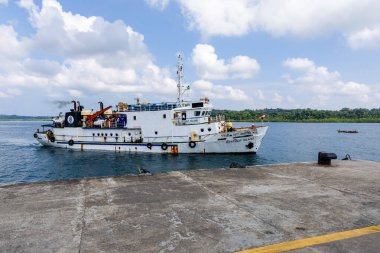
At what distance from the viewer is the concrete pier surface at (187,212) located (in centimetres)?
522

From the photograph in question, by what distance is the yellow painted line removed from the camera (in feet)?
16.1

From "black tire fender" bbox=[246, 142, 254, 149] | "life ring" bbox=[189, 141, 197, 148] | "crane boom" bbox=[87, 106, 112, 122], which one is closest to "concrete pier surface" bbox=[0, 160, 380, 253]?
"black tire fender" bbox=[246, 142, 254, 149]

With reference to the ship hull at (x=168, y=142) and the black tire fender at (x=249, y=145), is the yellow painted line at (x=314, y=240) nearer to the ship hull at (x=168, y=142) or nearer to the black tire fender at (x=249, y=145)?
the ship hull at (x=168, y=142)

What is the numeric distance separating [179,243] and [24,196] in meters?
5.99

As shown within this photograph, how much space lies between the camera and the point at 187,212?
684 centimetres

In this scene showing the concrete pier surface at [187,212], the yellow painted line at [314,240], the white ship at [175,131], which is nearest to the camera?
the yellow painted line at [314,240]

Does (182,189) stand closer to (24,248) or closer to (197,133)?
(24,248)

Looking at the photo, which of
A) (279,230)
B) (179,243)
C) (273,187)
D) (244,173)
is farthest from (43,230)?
(244,173)

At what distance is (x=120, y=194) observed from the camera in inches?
335

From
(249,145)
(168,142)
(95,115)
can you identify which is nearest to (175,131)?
(168,142)

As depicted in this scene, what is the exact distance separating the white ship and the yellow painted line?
2636 cm

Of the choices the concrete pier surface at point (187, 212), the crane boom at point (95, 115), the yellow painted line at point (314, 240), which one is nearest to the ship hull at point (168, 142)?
the crane boom at point (95, 115)

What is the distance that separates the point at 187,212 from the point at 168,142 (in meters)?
26.8

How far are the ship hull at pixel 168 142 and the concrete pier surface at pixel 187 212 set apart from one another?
2128cm
